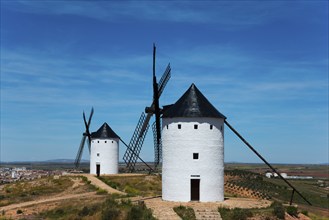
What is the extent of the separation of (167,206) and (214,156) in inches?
161

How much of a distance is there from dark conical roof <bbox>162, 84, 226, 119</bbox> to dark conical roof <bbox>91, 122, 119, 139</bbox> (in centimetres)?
2075

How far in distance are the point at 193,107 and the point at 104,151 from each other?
2294 centimetres

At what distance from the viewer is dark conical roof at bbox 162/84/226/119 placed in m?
24.3

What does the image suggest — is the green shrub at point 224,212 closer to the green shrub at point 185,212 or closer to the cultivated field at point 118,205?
the cultivated field at point 118,205

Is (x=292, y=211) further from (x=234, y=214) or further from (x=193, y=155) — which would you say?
(x=193, y=155)

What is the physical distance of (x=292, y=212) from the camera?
71.2 ft

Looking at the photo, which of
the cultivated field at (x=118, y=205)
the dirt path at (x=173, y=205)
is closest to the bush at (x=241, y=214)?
the cultivated field at (x=118, y=205)

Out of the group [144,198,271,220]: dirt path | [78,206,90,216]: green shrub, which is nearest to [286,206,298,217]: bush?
[144,198,271,220]: dirt path

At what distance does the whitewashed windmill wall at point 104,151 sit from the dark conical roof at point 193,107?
68.3 feet

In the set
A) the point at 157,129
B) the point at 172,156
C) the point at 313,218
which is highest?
the point at 157,129

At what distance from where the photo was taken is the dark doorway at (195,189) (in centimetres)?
2395

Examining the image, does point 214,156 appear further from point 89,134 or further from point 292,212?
point 89,134

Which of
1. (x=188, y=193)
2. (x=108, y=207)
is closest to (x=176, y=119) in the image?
(x=188, y=193)

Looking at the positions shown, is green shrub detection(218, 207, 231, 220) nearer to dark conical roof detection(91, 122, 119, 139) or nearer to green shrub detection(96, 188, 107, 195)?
A: green shrub detection(96, 188, 107, 195)
